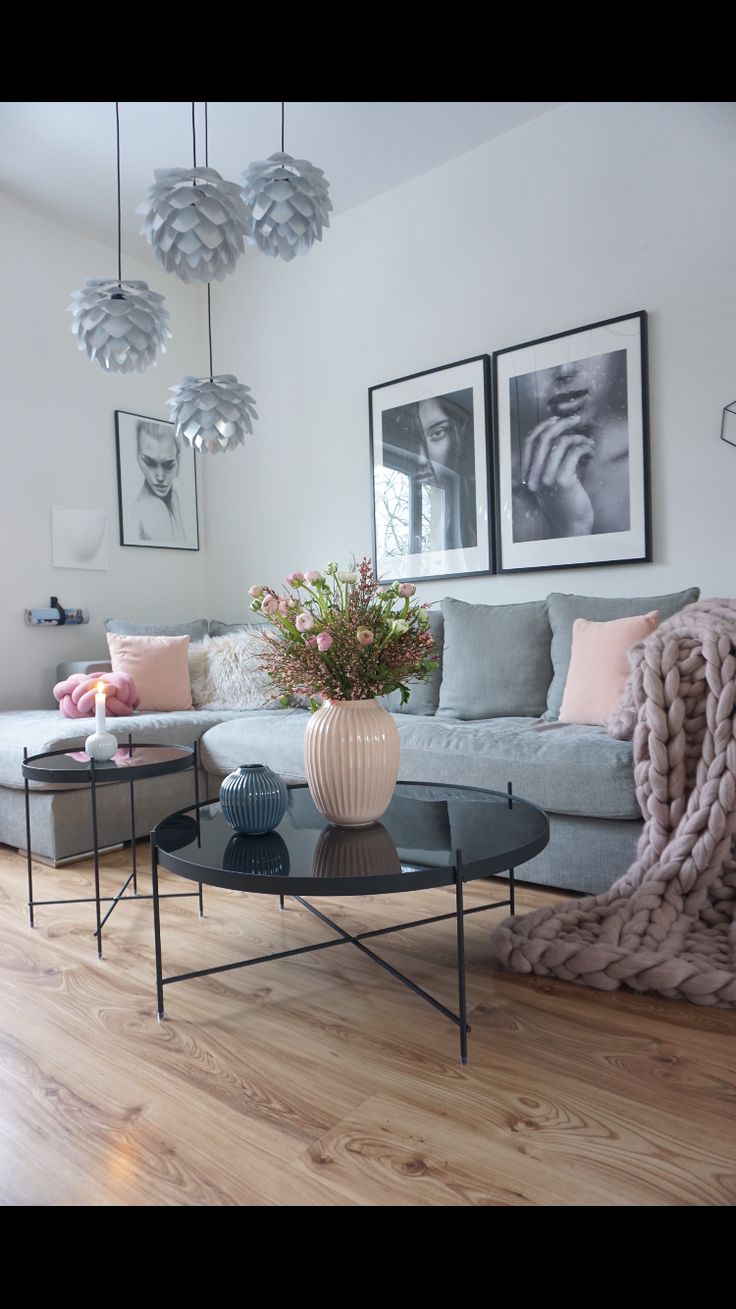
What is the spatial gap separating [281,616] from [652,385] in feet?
6.86

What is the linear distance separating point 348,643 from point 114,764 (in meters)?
0.89

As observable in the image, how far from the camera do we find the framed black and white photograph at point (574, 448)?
123 inches

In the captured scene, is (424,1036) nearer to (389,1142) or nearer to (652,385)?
(389,1142)

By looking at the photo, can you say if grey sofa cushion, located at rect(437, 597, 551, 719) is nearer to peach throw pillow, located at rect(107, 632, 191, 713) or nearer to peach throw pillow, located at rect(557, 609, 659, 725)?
peach throw pillow, located at rect(557, 609, 659, 725)

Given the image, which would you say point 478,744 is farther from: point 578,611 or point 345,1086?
point 345,1086

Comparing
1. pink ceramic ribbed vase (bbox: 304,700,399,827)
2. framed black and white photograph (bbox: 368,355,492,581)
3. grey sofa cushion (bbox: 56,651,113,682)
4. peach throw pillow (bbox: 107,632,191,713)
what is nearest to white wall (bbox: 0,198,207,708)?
grey sofa cushion (bbox: 56,651,113,682)

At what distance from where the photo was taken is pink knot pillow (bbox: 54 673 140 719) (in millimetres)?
3289

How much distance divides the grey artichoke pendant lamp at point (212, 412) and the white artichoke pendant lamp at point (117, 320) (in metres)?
0.33

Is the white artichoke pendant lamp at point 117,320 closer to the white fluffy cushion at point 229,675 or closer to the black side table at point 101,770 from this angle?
the black side table at point 101,770

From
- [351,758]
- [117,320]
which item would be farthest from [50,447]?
[351,758]

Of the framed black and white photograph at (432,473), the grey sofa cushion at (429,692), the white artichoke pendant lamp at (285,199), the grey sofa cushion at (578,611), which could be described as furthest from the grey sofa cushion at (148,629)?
the white artichoke pendant lamp at (285,199)

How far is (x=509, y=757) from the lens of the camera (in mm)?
2383

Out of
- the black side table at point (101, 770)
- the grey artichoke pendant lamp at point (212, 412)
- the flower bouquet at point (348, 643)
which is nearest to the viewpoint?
the flower bouquet at point (348, 643)
